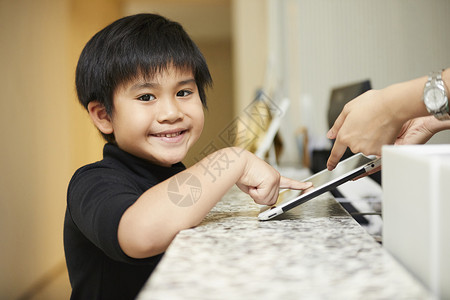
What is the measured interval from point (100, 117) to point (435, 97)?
2.01 feet

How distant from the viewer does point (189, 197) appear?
55 centimetres

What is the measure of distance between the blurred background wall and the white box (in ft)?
5.97

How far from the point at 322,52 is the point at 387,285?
243 centimetres

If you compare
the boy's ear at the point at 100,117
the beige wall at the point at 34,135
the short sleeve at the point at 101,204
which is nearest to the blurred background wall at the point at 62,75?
the beige wall at the point at 34,135

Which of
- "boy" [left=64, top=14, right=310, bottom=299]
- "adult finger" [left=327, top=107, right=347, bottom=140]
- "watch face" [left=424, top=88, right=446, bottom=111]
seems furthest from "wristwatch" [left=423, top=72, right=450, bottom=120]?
"boy" [left=64, top=14, right=310, bottom=299]

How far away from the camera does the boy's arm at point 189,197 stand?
19.7 inches

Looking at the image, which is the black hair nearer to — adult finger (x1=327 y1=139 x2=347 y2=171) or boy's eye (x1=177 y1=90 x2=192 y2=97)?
boy's eye (x1=177 y1=90 x2=192 y2=97)

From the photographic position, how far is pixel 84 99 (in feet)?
2.83

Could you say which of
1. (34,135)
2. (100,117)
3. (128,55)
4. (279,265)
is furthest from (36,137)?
(279,265)

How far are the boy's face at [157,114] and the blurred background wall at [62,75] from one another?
4.43 ft

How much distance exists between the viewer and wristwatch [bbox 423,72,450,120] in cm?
54

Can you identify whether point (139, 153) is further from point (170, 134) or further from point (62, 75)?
point (62, 75)

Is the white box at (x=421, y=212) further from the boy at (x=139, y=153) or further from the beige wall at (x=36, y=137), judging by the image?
the beige wall at (x=36, y=137)

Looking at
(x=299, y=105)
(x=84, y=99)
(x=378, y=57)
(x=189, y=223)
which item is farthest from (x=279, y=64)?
(x=189, y=223)
